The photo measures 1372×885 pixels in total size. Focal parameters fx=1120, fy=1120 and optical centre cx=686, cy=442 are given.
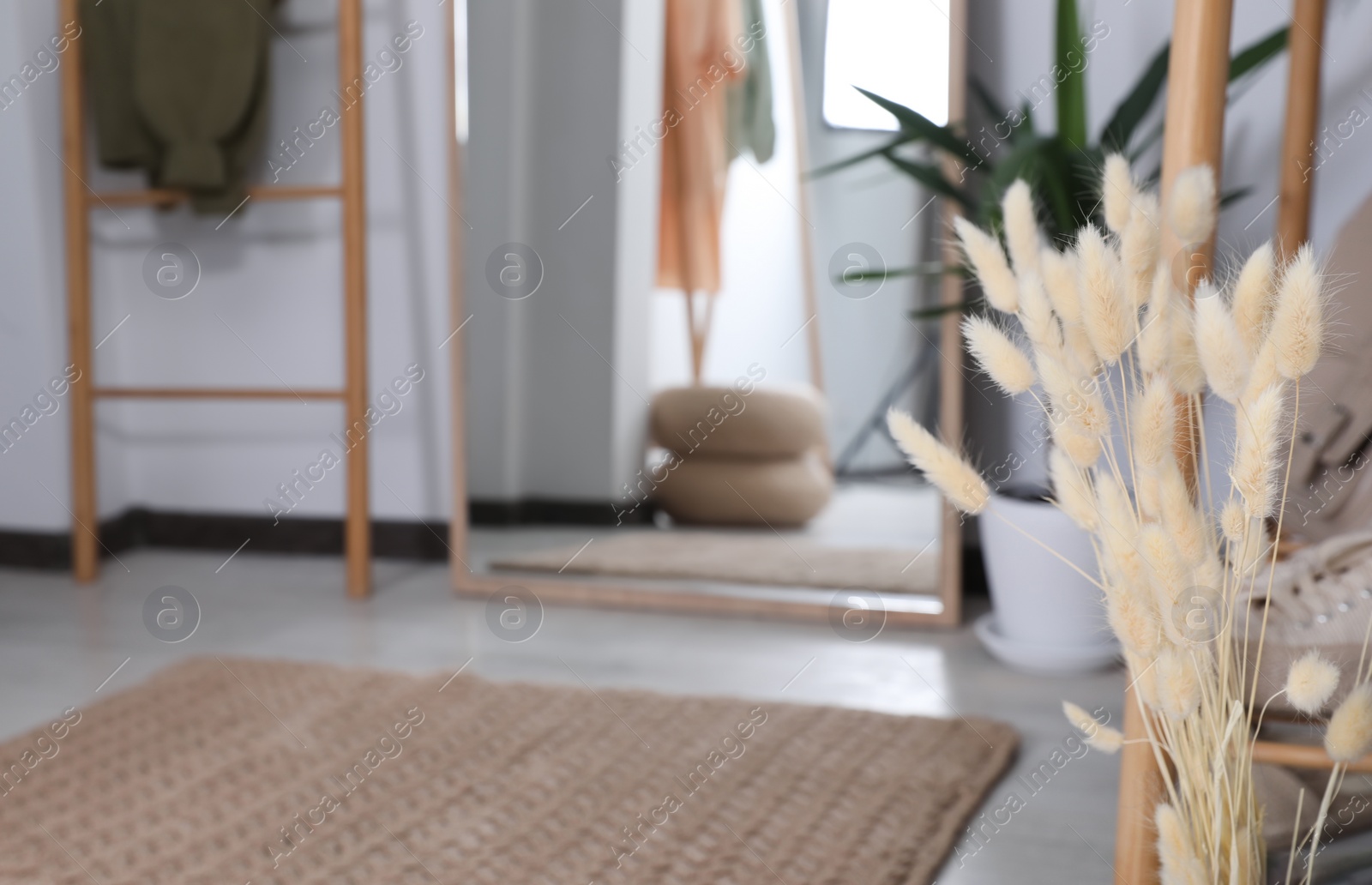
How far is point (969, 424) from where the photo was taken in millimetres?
1860

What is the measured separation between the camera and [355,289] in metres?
1.89

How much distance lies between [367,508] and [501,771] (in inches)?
34.3

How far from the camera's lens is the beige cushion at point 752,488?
1789 millimetres

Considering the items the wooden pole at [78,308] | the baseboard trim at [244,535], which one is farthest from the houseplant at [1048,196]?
the wooden pole at [78,308]

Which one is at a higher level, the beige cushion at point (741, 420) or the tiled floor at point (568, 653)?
the beige cushion at point (741, 420)

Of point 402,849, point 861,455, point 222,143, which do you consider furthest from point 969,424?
point 222,143

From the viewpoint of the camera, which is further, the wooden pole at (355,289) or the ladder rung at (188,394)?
the ladder rung at (188,394)

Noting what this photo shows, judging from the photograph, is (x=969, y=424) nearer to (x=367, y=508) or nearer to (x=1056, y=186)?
(x=1056, y=186)

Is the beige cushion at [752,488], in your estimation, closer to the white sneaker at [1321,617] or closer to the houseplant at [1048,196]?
the houseplant at [1048,196]

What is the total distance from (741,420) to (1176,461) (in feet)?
3.88

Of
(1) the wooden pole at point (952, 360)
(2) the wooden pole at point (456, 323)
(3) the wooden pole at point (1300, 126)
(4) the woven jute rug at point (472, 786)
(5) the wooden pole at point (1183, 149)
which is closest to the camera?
(5) the wooden pole at point (1183, 149)

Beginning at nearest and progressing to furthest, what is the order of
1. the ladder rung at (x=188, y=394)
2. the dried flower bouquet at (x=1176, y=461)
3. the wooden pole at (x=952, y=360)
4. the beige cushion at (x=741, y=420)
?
1. the dried flower bouquet at (x=1176, y=461)
2. the wooden pole at (x=952, y=360)
3. the beige cushion at (x=741, y=420)
4. the ladder rung at (x=188, y=394)

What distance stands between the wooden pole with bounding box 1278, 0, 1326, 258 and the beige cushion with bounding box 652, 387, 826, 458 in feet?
2.39

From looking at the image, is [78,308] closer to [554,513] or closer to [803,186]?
[554,513]
